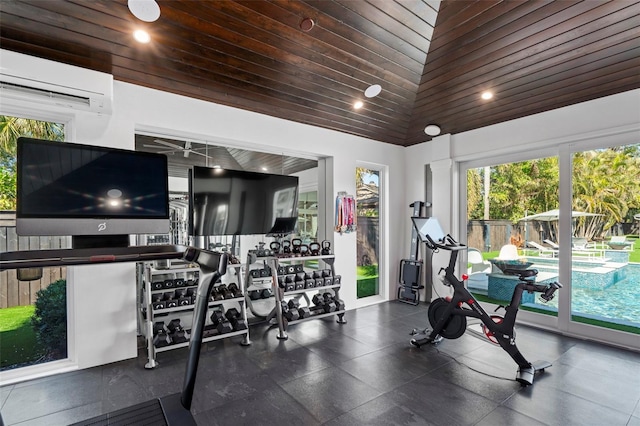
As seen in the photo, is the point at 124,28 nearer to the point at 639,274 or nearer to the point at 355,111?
the point at 355,111

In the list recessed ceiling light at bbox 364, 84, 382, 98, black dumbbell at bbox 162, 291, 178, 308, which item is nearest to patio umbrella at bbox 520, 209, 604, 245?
recessed ceiling light at bbox 364, 84, 382, 98

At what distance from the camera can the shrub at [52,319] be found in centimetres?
305

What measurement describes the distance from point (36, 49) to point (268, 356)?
3495 millimetres

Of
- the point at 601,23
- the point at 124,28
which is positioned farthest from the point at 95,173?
the point at 601,23

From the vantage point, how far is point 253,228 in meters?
4.07

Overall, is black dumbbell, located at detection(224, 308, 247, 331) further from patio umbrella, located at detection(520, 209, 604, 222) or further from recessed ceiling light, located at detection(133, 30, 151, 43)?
patio umbrella, located at detection(520, 209, 604, 222)

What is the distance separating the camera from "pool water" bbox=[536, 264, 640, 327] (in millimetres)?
3576

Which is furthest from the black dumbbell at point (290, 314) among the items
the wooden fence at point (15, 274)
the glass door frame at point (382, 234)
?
the wooden fence at point (15, 274)

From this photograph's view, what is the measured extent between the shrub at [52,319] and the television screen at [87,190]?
1525 mm

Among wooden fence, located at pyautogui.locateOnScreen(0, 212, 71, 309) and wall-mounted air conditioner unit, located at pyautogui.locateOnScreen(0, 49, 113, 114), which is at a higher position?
wall-mounted air conditioner unit, located at pyautogui.locateOnScreen(0, 49, 113, 114)

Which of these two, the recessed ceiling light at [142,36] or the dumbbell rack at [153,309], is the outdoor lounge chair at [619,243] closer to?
the dumbbell rack at [153,309]

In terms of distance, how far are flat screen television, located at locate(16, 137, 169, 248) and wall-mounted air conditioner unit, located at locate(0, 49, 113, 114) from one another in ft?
3.01

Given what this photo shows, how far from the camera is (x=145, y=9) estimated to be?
8.29 feet

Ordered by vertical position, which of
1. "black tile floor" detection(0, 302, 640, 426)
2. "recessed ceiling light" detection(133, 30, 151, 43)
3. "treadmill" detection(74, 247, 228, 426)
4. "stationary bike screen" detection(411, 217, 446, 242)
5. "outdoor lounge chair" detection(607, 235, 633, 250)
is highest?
"recessed ceiling light" detection(133, 30, 151, 43)
